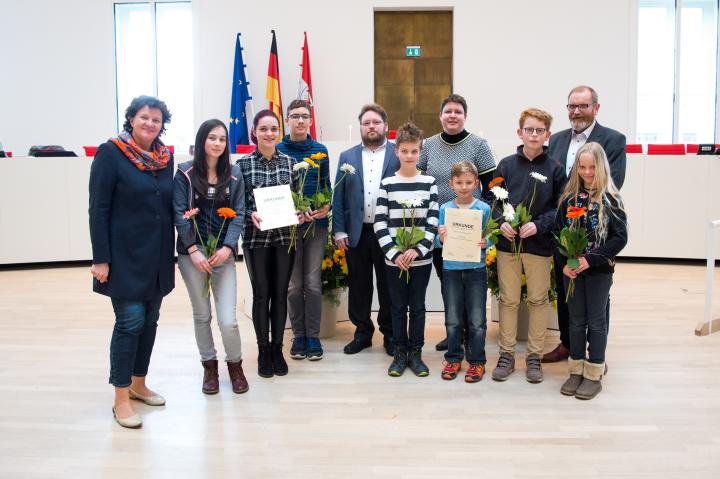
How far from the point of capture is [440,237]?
129 inches

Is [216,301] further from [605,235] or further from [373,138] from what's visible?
[605,235]

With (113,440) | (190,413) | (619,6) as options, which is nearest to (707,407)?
(190,413)

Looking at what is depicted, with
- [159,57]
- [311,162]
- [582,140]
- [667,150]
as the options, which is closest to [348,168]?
[311,162]

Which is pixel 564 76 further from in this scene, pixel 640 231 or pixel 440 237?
pixel 440 237

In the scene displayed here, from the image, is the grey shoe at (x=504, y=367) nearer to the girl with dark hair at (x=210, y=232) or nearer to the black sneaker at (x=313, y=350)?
the black sneaker at (x=313, y=350)

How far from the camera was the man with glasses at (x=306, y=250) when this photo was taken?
352 cm

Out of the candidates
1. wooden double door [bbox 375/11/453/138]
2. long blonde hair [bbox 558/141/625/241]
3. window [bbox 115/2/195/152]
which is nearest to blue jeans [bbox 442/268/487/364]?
long blonde hair [bbox 558/141/625/241]

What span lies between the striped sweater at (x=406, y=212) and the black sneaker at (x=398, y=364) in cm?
52

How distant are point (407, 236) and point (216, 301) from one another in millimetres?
1037

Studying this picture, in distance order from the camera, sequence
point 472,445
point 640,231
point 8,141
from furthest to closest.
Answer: point 8,141 → point 640,231 → point 472,445

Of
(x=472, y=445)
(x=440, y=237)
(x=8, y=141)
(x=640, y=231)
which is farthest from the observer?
(x=8, y=141)

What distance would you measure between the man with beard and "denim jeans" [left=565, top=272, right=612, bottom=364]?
3.59 ft

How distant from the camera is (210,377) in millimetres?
3199

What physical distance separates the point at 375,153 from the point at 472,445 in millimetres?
1797
